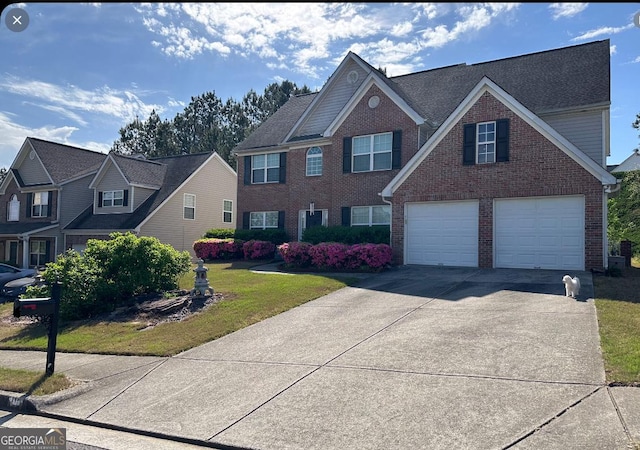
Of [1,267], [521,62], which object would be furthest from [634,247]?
[1,267]

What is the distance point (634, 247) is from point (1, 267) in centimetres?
3188

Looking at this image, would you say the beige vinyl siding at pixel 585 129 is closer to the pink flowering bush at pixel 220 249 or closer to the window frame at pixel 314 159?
the window frame at pixel 314 159

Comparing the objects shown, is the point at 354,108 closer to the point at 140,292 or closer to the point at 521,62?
the point at 521,62

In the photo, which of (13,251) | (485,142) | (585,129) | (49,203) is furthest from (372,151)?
(13,251)

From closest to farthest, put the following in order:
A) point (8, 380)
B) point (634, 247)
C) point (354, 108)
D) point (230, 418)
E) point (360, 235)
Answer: point (230, 418), point (8, 380), point (360, 235), point (354, 108), point (634, 247)

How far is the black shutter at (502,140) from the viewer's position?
15945 millimetres

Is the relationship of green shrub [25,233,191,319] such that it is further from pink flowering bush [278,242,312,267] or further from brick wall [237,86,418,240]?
brick wall [237,86,418,240]

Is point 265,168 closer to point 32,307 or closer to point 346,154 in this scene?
point 346,154

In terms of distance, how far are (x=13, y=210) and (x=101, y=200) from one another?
Result: 814 centimetres

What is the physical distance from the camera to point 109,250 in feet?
44.3

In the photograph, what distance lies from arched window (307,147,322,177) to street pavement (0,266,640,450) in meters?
13.7

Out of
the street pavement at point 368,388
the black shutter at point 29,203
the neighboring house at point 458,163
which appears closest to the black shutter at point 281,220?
the neighboring house at point 458,163

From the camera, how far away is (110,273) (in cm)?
1350

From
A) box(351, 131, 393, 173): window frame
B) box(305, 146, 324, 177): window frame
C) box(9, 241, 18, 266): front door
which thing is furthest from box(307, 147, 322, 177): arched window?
box(9, 241, 18, 266): front door
